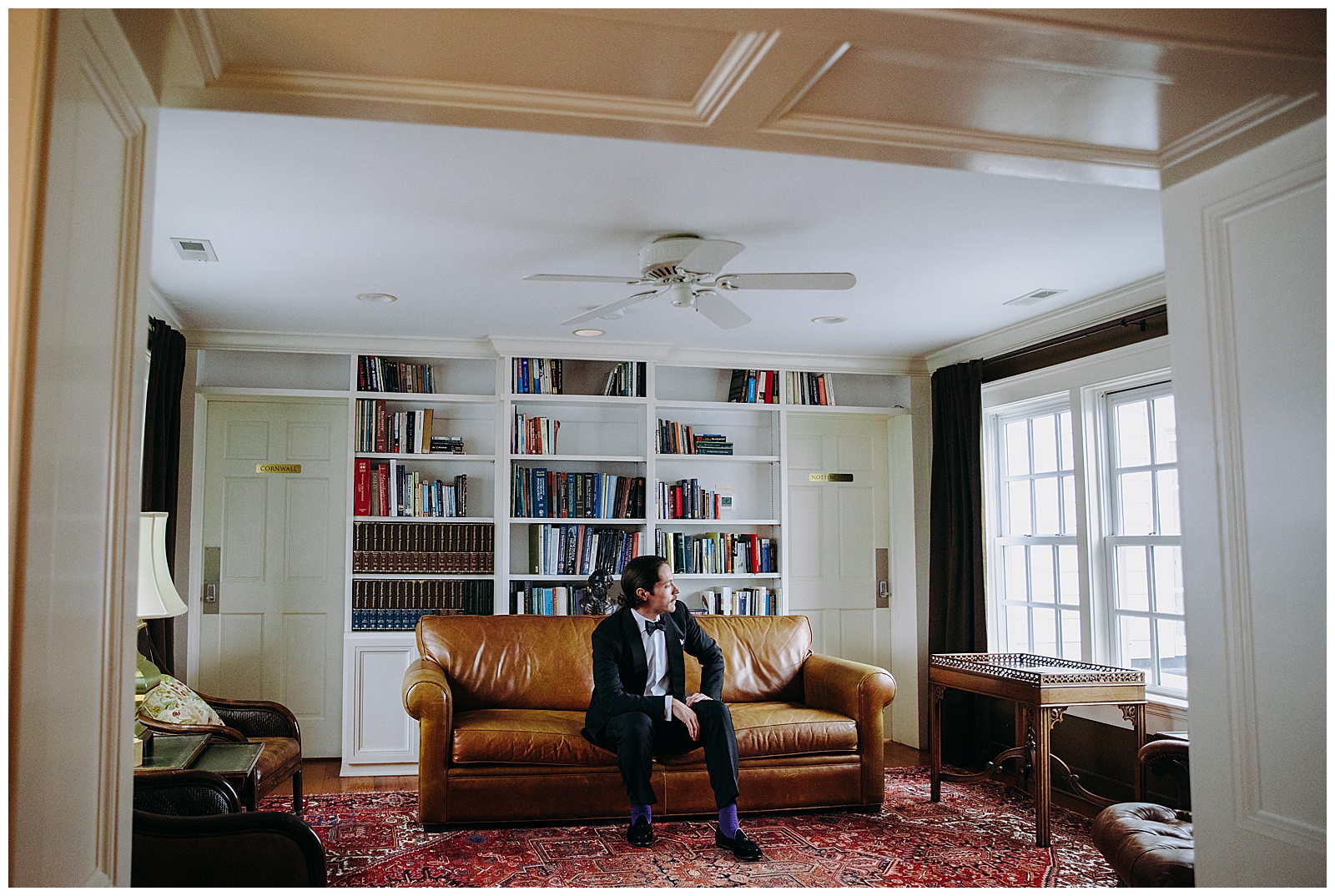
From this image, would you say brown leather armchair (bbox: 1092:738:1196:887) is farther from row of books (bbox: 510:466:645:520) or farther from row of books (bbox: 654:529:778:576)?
row of books (bbox: 510:466:645:520)

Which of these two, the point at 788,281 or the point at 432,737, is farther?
the point at 432,737

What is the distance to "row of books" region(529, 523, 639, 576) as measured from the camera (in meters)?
5.91

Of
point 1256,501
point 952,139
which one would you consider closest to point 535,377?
point 952,139

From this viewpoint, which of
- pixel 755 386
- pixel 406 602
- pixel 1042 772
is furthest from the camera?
pixel 755 386

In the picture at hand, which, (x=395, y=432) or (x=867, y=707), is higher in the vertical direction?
(x=395, y=432)

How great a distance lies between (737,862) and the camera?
3.87m

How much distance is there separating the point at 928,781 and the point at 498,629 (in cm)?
236

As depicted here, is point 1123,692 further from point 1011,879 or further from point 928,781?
point 928,781

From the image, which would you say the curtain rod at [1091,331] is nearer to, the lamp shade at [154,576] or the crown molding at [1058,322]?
the crown molding at [1058,322]

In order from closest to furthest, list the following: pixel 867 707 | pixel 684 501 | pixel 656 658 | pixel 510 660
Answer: pixel 656 658
pixel 867 707
pixel 510 660
pixel 684 501

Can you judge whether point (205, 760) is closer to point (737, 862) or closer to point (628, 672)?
point (628, 672)

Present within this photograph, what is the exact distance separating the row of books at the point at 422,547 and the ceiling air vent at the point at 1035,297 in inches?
123

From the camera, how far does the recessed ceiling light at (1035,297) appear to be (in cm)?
476

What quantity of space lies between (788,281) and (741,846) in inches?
86.5
